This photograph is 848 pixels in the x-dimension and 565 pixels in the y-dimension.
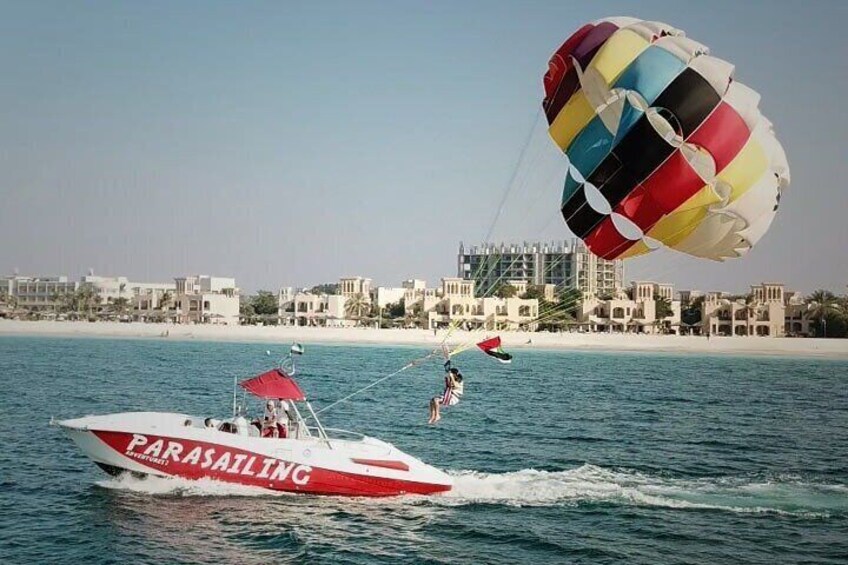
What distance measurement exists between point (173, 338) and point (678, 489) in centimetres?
10928

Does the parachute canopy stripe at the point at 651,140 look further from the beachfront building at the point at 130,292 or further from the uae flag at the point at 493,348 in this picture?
the beachfront building at the point at 130,292

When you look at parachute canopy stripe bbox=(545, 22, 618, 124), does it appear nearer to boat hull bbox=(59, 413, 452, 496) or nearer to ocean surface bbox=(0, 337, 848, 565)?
boat hull bbox=(59, 413, 452, 496)

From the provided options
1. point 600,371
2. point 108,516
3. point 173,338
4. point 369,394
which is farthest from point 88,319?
point 108,516

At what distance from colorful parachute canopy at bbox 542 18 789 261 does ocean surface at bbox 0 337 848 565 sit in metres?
6.19

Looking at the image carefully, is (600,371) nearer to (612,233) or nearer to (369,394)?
(369,394)

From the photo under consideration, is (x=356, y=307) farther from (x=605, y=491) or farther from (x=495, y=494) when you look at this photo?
(x=495, y=494)

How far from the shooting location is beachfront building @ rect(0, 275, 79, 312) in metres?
167

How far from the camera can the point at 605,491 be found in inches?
856

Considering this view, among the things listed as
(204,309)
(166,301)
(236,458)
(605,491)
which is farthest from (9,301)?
(605,491)

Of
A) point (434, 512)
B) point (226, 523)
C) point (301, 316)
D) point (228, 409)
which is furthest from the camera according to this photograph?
point (301, 316)

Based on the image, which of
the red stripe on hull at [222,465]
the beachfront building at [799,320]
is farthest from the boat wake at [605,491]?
the beachfront building at [799,320]

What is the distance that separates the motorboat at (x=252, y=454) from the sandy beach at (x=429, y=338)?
8446cm

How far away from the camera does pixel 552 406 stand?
41.8 metres

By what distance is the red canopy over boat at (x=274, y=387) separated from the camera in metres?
20.0
